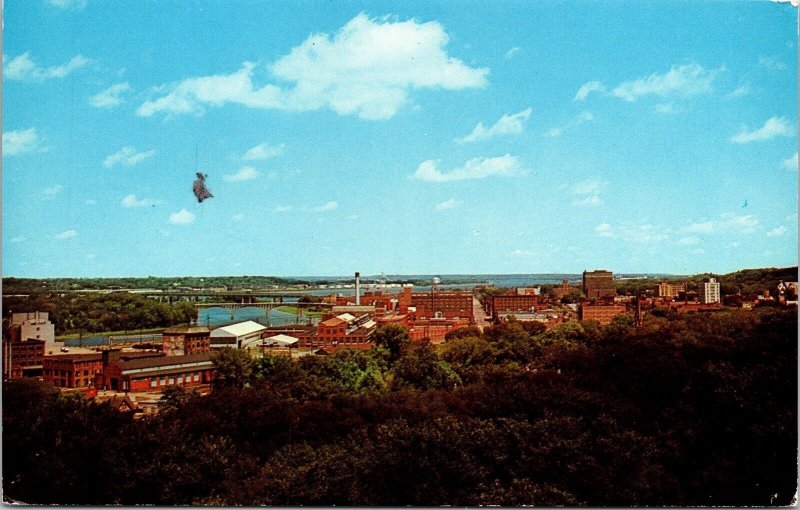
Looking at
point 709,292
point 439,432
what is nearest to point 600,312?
point 709,292

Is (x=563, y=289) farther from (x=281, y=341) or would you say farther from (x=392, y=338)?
(x=281, y=341)

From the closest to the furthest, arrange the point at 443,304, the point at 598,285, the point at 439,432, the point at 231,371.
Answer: the point at 439,432
the point at 231,371
the point at 598,285
the point at 443,304

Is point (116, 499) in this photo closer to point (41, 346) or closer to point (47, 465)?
point (47, 465)

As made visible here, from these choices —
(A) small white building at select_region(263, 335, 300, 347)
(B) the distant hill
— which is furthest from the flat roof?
(B) the distant hill

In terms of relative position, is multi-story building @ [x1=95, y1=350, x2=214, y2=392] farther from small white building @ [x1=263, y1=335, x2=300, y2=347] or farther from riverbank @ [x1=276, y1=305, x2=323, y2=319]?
riverbank @ [x1=276, y1=305, x2=323, y2=319]

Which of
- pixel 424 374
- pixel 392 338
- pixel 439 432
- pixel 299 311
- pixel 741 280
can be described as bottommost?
pixel 439 432

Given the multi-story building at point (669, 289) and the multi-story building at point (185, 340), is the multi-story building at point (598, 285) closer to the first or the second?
the multi-story building at point (669, 289)

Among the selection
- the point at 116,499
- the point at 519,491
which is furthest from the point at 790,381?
the point at 116,499
